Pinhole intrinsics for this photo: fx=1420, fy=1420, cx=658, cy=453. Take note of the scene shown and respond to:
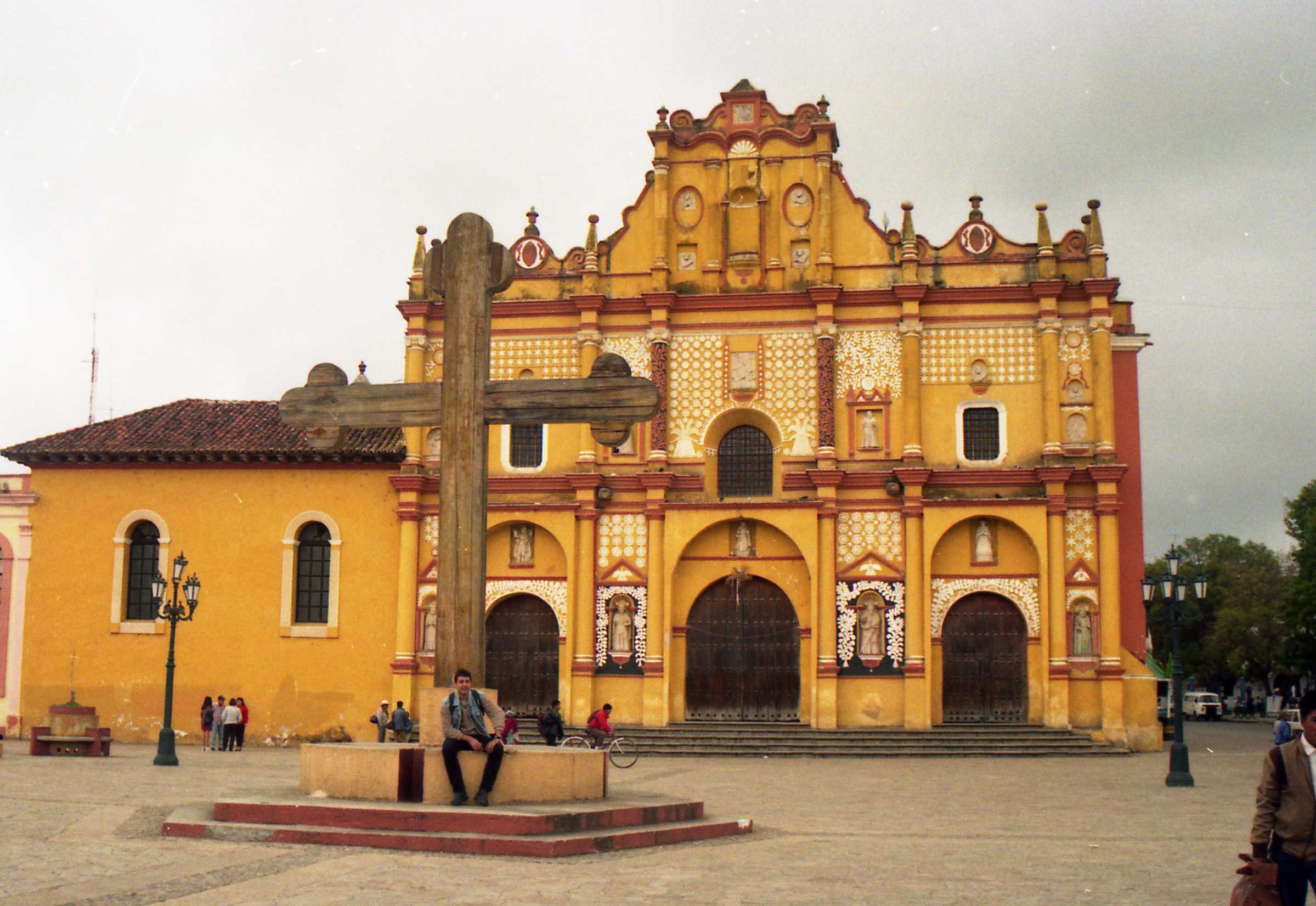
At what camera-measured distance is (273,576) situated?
32500 millimetres

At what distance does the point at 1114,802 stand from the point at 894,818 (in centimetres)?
417

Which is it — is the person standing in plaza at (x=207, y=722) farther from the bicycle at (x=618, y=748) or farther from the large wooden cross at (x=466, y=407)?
the large wooden cross at (x=466, y=407)

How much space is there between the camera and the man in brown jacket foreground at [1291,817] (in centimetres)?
741

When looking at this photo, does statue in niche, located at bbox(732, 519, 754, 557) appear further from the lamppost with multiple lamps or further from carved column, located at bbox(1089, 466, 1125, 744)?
the lamppost with multiple lamps

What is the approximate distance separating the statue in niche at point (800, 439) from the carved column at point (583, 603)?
4.33 m

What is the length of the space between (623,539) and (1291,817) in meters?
24.6

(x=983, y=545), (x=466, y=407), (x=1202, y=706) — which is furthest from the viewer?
(x=1202, y=706)

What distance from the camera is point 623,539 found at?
3172 centimetres

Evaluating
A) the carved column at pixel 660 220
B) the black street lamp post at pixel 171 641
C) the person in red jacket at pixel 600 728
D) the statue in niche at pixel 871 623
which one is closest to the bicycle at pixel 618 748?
the person in red jacket at pixel 600 728

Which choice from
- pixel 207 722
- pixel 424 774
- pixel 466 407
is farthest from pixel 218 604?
pixel 424 774

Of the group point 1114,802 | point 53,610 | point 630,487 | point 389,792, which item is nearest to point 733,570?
point 630,487

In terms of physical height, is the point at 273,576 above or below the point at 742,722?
above

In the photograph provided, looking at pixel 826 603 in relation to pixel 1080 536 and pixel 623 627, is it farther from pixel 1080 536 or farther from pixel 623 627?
pixel 1080 536

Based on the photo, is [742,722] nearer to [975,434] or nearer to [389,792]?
[975,434]
